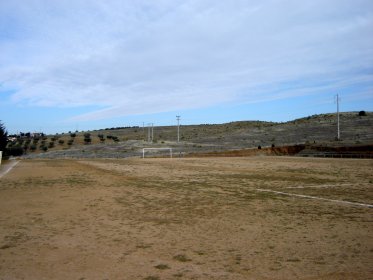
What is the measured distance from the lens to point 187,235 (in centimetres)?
772

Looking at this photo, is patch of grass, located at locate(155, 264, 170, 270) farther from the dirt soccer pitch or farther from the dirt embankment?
the dirt embankment

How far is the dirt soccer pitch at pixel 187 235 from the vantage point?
18.5 ft

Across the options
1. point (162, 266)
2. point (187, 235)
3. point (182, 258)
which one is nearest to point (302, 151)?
point (187, 235)

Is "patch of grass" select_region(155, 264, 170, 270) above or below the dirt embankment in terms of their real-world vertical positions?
below

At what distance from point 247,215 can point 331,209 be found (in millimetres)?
2354

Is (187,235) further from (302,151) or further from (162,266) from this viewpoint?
(302,151)

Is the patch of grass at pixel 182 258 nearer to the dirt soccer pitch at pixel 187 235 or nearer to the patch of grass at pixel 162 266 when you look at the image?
the dirt soccer pitch at pixel 187 235

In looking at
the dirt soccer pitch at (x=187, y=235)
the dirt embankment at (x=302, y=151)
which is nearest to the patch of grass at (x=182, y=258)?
the dirt soccer pitch at (x=187, y=235)

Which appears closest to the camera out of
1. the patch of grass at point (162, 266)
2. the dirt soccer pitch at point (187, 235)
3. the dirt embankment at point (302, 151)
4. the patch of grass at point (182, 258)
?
the dirt soccer pitch at point (187, 235)

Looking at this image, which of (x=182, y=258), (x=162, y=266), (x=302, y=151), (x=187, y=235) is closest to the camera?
(x=162, y=266)

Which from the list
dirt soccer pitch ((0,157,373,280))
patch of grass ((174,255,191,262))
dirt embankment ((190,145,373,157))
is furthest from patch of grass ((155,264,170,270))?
dirt embankment ((190,145,373,157))

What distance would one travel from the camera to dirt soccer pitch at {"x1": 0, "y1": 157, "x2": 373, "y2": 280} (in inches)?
222

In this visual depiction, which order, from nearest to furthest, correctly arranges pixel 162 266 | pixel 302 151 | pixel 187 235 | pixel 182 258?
pixel 162 266 → pixel 182 258 → pixel 187 235 → pixel 302 151

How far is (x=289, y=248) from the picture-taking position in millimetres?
6707
